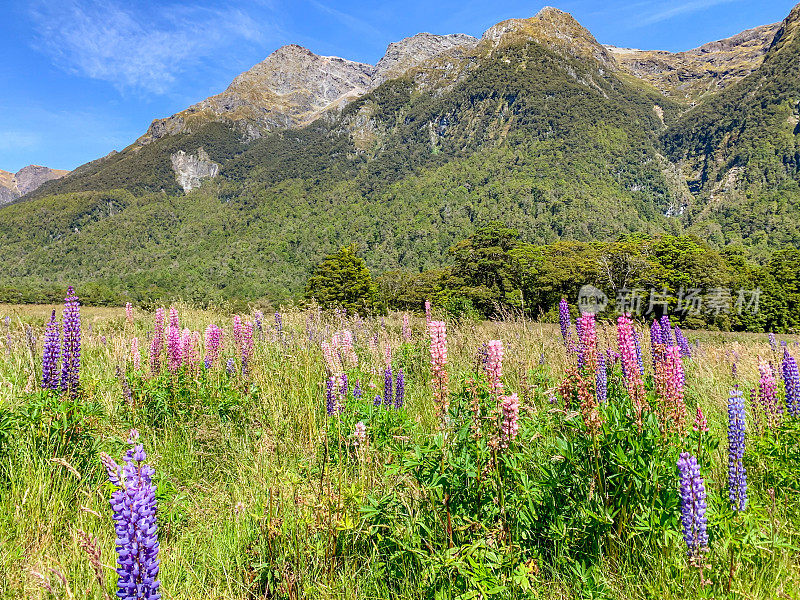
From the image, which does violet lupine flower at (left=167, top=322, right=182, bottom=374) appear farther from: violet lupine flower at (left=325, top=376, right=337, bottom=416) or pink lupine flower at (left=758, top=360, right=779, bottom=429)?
pink lupine flower at (left=758, top=360, right=779, bottom=429)

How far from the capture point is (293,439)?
3.77 m

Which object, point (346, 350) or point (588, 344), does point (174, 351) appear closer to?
point (346, 350)

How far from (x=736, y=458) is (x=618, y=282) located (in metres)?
41.8

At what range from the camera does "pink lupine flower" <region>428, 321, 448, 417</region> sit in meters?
2.49

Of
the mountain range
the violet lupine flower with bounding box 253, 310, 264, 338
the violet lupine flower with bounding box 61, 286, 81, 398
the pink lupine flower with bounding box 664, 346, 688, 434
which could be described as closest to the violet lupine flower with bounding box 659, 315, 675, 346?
the pink lupine flower with bounding box 664, 346, 688, 434

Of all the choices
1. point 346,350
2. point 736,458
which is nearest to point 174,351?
point 346,350

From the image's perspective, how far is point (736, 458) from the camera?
2133mm

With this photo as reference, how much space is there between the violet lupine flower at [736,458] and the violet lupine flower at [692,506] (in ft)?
1.33

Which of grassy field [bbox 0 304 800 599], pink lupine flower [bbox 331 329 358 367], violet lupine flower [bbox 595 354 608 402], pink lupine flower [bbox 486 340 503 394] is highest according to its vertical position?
pink lupine flower [bbox 486 340 503 394]

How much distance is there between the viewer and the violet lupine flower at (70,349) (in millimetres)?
3443

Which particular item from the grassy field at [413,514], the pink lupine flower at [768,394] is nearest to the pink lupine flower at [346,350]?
the grassy field at [413,514]

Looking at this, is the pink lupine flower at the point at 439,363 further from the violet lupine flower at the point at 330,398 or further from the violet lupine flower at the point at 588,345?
the violet lupine flower at the point at 330,398

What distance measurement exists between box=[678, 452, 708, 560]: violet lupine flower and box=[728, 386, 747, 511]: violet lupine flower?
405 millimetres

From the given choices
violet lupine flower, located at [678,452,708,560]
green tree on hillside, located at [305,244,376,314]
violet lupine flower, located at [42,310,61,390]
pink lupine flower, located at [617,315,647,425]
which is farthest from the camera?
green tree on hillside, located at [305,244,376,314]
